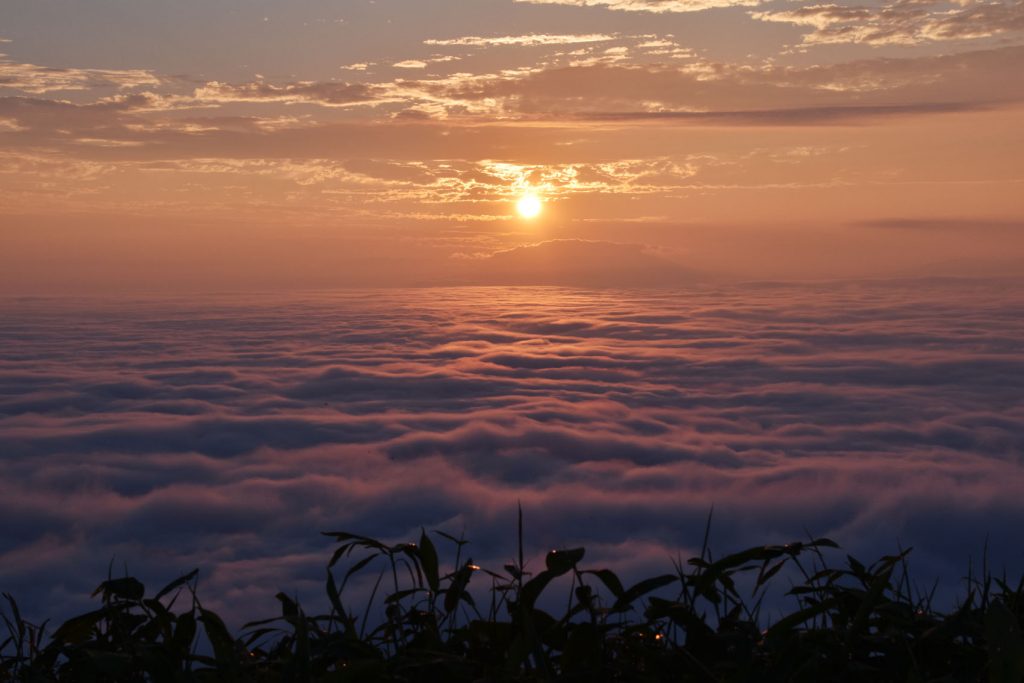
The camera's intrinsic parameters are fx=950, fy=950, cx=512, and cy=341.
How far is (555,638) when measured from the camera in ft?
5.91

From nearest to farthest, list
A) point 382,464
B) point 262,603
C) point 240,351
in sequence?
1. point 262,603
2. point 382,464
3. point 240,351

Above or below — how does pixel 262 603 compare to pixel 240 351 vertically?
below

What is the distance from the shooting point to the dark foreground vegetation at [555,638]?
5.48ft

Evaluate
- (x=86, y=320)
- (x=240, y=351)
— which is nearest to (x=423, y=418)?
(x=240, y=351)

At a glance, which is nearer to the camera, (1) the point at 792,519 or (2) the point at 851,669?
(2) the point at 851,669

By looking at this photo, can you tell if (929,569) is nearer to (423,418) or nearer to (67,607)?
(67,607)

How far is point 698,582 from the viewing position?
5.70 ft

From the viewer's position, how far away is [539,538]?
1800 cm

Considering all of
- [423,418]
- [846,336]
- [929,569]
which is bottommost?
[929,569]

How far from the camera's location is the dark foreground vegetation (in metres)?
1.67

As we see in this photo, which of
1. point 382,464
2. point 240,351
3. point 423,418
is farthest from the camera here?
point 240,351

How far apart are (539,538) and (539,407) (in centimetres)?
1662

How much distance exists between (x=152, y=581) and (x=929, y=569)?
13685 mm

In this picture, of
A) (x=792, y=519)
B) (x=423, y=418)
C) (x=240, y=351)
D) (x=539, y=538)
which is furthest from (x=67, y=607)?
(x=240, y=351)
